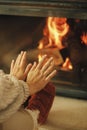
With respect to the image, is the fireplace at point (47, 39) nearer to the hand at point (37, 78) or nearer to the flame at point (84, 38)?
the flame at point (84, 38)

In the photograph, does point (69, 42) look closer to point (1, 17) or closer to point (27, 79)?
→ point (1, 17)

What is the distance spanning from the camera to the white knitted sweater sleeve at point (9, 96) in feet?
2.63

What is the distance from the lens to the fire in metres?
1.69

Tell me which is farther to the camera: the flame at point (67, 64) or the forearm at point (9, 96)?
the flame at point (67, 64)

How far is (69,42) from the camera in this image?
1.70 metres

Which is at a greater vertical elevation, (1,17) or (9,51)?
(1,17)

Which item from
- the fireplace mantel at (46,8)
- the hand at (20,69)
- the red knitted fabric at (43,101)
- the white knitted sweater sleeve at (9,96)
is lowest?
the red knitted fabric at (43,101)

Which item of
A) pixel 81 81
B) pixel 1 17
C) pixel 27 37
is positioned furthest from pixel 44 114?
pixel 1 17

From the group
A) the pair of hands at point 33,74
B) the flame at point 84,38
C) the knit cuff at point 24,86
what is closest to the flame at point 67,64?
the flame at point 84,38

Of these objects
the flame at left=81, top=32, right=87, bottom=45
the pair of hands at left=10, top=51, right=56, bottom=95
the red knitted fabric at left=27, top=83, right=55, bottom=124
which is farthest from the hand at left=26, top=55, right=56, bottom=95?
the flame at left=81, top=32, right=87, bottom=45

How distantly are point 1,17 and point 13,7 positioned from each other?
0.22 m

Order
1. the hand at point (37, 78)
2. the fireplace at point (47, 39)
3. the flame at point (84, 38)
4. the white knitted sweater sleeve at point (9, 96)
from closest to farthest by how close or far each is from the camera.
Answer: the white knitted sweater sleeve at point (9, 96) < the hand at point (37, 78) < the fireplace at point (47, 39) < the flame at point (84, 38)

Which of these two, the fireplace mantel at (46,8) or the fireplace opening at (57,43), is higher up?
the fireplace mantel at (46,8)

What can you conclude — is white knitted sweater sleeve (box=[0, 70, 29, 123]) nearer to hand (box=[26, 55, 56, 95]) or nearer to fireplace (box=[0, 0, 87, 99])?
hand (box=[26, 55, 56, 95])
